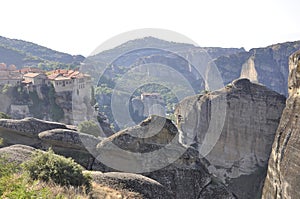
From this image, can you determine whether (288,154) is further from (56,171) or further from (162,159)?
(56,171)

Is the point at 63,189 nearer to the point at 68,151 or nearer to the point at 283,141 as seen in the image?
the point at 68,151

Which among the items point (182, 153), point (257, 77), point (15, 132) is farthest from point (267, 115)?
point (257, 77)

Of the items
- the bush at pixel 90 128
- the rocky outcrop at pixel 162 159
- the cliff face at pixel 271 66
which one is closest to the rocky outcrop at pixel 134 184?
the rocky outcrop at pixel 162 159

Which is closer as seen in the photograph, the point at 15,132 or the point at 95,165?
the point at 95,165

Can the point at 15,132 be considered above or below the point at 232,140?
above

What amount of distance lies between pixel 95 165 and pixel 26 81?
41.9 m

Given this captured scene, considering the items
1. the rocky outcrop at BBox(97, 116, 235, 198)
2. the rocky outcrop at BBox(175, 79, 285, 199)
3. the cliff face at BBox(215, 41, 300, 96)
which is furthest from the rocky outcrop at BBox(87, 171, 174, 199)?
the cliff face at BBox(215, 41, 300, 96)

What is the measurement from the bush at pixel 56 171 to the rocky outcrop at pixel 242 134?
21.7 m

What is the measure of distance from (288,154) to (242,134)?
15580 millimetres

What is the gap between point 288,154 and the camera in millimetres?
14930

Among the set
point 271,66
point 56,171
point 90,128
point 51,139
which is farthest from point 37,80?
point 271,66

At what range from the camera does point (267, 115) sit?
28984 millimetres

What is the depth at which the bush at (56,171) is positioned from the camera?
795 centimetres

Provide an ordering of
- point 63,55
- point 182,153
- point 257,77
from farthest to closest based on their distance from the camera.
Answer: point 63,55 → point 257,77 → point 182,153
